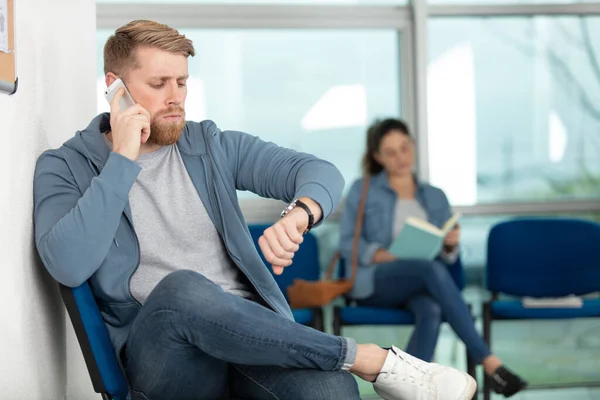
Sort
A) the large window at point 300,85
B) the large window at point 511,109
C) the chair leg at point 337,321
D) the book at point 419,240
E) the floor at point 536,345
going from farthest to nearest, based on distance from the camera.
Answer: the large window at point 511,109 < the large window at point 300,85 < the floor at point 536,345 < the chair leg at point 337,321 < the book at point 419,240

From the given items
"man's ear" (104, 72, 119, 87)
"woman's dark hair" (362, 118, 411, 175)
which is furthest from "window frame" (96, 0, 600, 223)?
"man's ear" (104, 72, 119, 87)

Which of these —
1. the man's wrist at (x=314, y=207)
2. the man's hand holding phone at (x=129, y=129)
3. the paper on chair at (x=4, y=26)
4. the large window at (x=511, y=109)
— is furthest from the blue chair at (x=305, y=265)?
the paper on chair at (x=4, y=26)

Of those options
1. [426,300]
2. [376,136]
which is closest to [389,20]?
[376,136]

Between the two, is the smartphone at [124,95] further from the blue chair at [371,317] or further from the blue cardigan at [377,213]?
the blue cardigan at [377,213]

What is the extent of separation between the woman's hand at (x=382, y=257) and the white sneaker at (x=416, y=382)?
2182 mm

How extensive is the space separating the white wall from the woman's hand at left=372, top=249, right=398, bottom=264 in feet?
6.48

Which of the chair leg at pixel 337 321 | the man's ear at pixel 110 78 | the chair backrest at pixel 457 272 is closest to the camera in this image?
the man's ear at pixel 110 78

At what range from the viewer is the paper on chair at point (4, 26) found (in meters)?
1.85

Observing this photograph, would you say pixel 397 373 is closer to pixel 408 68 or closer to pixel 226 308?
pixel 226 308

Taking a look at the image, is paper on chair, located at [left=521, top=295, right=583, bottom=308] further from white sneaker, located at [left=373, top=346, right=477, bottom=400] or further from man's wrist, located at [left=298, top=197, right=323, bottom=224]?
man's wrist, located at [left=298, top=197, right=323, bottom=224]

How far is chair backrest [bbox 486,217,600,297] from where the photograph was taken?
4469 mm

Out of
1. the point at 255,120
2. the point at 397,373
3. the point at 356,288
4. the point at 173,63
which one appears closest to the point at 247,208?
the point at 255,120

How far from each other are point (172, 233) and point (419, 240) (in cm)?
208

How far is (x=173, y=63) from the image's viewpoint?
2.36 m
